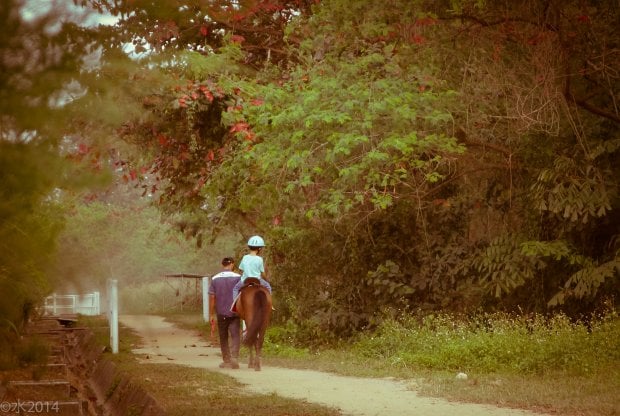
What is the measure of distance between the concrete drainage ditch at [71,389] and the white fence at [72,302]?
921 mm

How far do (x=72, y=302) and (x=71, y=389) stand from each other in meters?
6.22

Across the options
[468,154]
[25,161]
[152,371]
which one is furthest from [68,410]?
[468,154]

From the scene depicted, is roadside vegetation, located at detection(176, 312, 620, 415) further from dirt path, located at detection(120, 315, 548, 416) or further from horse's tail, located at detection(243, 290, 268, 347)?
horse's tail, located at detection(243, 290, 268, 347)

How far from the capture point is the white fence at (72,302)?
2891mm

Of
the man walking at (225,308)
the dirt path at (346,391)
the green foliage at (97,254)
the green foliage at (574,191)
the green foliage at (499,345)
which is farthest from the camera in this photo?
the man walking at (225,308)

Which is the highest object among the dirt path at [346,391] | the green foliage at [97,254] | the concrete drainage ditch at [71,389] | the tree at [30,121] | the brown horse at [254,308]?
the tree at [30,121]

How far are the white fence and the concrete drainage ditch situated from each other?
0.92m

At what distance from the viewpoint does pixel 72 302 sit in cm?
307

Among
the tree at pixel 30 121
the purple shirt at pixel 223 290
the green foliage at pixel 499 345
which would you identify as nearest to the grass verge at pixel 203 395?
the purple shirt at pixel 223 290

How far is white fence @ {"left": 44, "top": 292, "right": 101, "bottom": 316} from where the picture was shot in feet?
9.48

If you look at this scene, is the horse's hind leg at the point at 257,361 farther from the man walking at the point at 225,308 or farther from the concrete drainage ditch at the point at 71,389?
the concrete drainage ditch at the point at 71,389

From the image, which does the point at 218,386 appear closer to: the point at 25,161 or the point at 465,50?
the point at 465,50

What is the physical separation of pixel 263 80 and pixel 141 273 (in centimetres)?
1502

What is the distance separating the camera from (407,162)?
16969 mm
